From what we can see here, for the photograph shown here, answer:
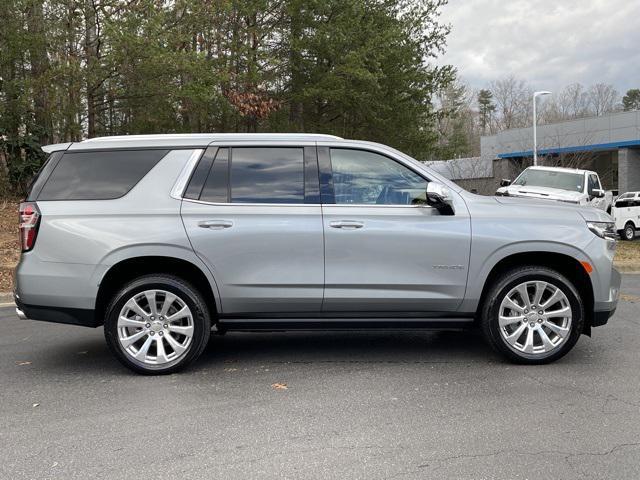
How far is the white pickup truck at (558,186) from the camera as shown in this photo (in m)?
14.1

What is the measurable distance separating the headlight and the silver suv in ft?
0.06

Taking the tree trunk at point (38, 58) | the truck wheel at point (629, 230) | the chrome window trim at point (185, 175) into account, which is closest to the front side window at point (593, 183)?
the truck wheel at point (629, 230)

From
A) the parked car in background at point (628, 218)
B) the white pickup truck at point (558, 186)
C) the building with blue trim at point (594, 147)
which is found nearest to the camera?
the white pickup truck at point (558, 186)

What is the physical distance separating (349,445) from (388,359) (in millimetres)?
1889

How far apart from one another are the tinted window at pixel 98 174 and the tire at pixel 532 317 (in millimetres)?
3090

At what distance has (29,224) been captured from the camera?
477 cm

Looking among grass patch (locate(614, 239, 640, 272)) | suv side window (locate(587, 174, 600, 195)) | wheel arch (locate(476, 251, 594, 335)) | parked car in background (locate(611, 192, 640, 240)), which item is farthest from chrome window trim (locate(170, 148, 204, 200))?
parked car in background (locate(611, 192, 640, 240))

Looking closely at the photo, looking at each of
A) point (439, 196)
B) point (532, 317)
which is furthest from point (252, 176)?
point (532, 317)

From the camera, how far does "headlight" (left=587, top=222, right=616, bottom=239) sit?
500cm

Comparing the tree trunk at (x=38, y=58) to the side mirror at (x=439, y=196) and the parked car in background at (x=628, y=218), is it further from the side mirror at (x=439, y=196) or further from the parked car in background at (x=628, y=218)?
the parked car in background at (x=628, y=218)

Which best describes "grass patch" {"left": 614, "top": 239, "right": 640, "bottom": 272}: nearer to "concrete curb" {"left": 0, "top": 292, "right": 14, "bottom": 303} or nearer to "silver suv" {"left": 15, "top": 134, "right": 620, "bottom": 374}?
"silver suv" {"left": 15, "top": 134, "right": 620, "bottom": 374}

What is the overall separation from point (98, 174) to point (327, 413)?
273cm

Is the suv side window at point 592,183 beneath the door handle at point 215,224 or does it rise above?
above

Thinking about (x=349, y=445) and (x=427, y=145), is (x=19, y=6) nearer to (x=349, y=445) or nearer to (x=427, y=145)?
(x=349, y=445)
